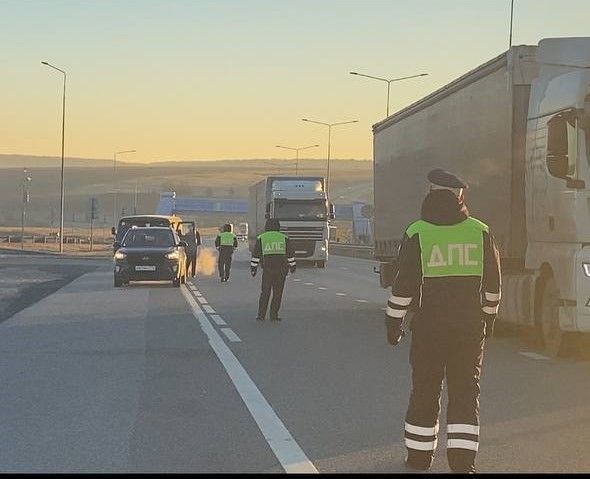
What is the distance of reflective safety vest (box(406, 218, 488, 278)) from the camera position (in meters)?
7.75

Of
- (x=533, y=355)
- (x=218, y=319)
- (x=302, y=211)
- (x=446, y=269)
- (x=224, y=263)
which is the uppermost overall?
(x=302, y=211)

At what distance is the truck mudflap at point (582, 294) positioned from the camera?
42.8 feet

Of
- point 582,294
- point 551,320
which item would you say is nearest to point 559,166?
point 582,294

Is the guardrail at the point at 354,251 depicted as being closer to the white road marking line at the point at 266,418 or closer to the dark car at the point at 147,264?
the dark car at the point at 147,264

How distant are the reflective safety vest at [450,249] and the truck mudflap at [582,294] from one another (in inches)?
218

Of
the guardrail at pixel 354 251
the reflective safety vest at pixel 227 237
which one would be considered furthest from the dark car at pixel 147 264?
the guardrail at pixel 354 251

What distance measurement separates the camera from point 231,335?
57.2ft

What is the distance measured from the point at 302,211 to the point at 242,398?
35.2m

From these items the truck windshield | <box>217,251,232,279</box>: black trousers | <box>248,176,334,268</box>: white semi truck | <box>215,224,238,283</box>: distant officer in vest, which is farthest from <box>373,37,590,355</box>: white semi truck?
the truck windshield

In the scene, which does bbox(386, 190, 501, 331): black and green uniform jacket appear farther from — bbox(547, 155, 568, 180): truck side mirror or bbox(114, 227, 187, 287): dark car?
bbox(114, 227, 187, 287): dark car

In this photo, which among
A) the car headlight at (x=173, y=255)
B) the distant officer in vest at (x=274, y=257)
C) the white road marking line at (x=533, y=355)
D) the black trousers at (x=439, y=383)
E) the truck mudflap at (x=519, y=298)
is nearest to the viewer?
the black trousers at (x=439, y=383)

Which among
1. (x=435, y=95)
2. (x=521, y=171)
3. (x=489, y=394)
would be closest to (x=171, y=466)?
(x=489, y=394)

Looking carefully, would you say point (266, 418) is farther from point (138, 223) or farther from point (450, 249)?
point (138, 223)

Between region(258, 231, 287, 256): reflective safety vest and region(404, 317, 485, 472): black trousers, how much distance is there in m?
12.1
